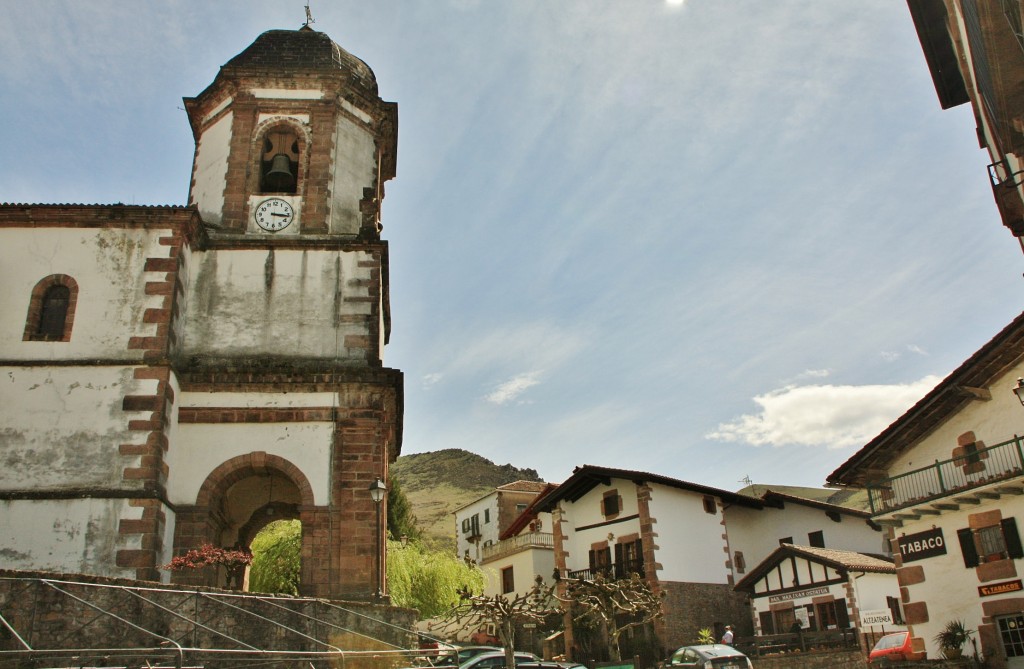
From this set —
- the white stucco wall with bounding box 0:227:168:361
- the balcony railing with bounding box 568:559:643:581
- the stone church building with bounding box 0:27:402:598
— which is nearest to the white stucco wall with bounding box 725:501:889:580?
the balcony railing with bounding box 568:559:643:581

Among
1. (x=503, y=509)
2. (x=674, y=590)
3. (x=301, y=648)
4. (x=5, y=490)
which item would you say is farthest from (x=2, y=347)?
(x=503, y=509)

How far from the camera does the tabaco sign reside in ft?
57.5

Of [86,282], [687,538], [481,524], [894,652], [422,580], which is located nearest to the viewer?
[86,282]

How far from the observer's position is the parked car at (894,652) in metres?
19.8

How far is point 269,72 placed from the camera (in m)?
22.2

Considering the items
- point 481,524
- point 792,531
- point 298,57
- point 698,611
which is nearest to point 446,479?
point 481,524

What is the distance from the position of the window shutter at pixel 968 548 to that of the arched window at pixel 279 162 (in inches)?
709

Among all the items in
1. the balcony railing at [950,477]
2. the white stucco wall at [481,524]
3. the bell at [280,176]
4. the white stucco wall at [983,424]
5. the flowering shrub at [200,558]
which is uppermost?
the bell at [280,176]

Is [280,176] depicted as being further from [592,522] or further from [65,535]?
[592,522]

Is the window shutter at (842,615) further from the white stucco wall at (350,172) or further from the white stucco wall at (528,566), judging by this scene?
the white stucco wall at (350,172)

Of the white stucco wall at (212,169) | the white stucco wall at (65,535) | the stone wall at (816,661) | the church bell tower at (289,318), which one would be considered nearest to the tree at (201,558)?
the church bell tower at (289,318)

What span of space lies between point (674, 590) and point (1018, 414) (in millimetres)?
16295

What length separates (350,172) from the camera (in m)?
21.8

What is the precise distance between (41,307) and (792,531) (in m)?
30.1
